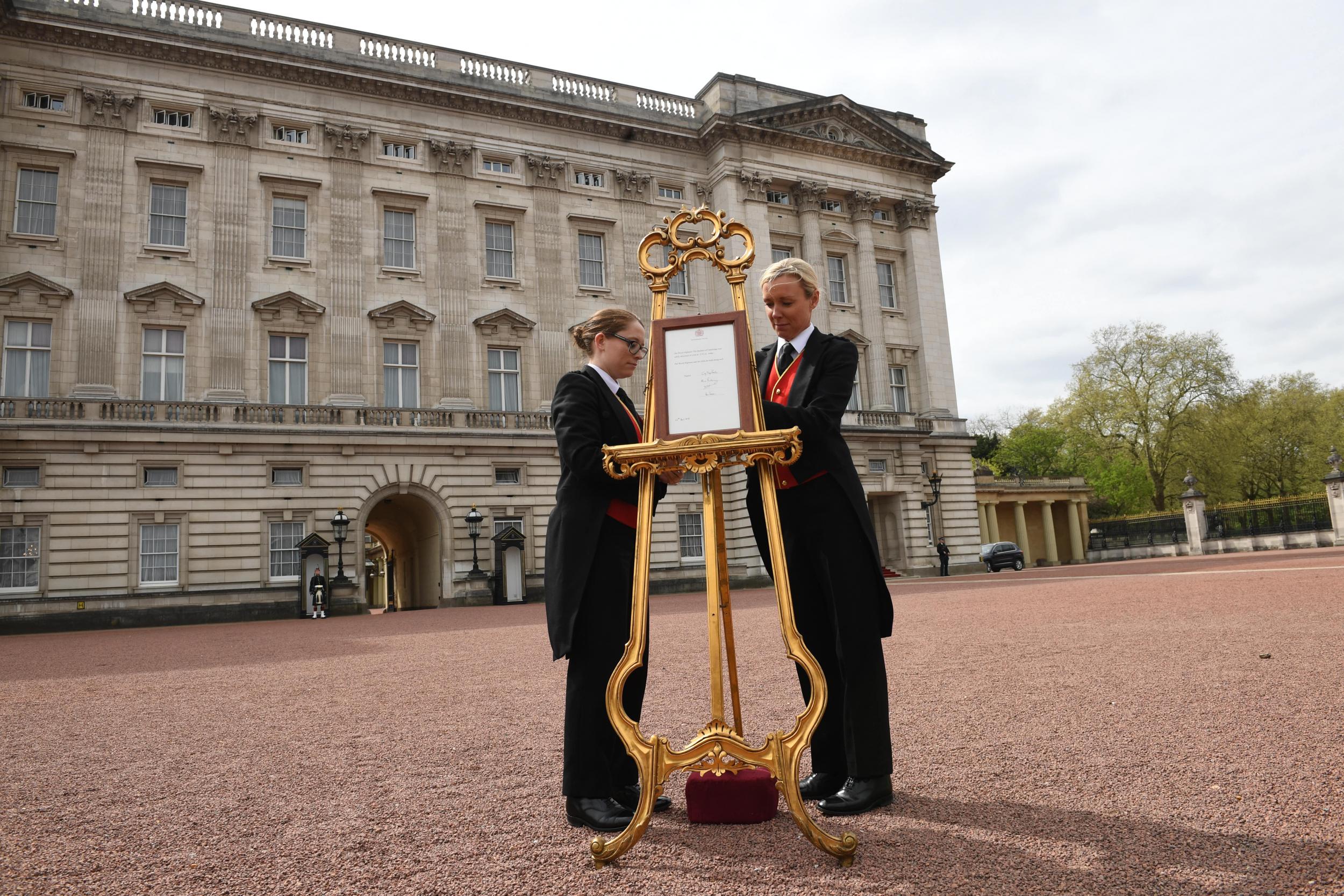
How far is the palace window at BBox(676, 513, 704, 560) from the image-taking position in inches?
1222

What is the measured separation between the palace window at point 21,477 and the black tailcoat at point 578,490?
80.8 feet

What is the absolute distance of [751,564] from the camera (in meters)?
31.6

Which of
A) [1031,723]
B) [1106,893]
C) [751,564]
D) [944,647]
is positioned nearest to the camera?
[1106,893]

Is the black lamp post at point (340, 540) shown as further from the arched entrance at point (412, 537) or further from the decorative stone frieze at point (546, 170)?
the decorative stone frieze at point (546, 170)

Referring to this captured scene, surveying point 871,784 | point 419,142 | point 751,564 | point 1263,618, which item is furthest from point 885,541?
point 871,784

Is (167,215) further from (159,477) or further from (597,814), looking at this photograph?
(597,814)

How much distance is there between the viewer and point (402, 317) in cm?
2806

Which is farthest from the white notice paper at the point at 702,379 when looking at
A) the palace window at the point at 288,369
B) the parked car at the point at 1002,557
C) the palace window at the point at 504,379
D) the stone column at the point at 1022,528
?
the stone column at the point at 1022,528

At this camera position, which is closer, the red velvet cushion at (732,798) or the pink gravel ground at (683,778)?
the pink gravel ground at (683,778)

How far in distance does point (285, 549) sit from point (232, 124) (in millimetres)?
12832

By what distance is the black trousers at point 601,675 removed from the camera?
3.93m

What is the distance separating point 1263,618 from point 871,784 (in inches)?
337

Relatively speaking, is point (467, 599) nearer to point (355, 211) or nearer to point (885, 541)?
point (355, 211)

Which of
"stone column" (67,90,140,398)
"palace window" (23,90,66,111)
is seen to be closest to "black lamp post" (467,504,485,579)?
"stone column" (67,90,140,398)
